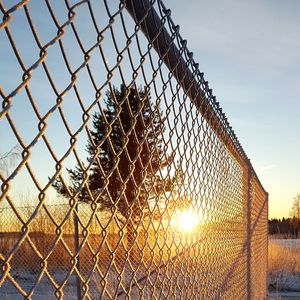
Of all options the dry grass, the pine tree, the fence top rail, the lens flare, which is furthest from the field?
the pine tree

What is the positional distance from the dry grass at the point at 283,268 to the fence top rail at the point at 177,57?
10062 mm

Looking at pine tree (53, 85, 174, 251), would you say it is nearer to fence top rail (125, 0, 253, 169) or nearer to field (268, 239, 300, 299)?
fence top rail (125, 0, 253, 169)

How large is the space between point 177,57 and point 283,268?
13103mm

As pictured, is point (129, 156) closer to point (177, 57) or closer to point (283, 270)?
point (177, 57)

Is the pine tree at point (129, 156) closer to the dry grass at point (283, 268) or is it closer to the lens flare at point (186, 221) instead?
the lens flare at point (186, 221)

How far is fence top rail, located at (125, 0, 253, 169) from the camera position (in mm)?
1927

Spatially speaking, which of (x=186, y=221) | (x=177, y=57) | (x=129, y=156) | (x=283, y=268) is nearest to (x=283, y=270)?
(x=283, y=268)

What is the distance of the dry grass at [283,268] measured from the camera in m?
13.0

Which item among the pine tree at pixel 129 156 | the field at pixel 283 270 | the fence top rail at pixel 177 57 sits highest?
the fence top rail at pixel 177 57

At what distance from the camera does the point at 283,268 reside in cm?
1455

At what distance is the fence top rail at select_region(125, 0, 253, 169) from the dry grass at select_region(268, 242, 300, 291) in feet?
33.0

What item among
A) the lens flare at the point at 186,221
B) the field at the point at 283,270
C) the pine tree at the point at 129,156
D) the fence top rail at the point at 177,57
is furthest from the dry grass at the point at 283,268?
the pine tree at the point at 129,156

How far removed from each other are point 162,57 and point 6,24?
1.25 meters

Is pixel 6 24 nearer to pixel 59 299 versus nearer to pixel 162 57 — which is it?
pixel 59 299
